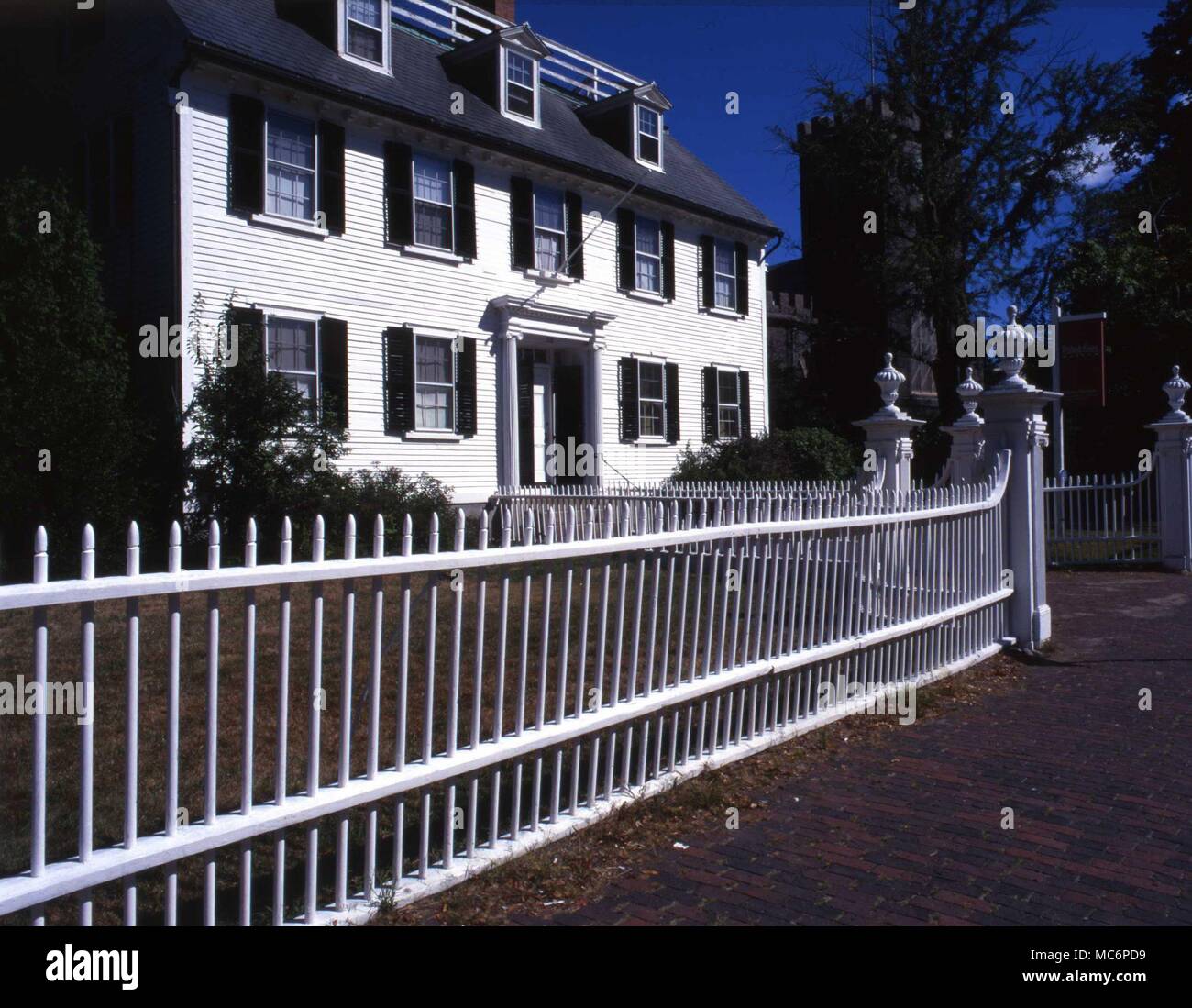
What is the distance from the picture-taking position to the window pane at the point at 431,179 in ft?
57.8

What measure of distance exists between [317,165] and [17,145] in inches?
230

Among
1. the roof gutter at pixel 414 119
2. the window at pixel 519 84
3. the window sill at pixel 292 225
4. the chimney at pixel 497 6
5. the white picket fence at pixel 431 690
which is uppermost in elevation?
the chimney at pixel 497 6

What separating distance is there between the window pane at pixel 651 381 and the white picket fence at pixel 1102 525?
8.17m

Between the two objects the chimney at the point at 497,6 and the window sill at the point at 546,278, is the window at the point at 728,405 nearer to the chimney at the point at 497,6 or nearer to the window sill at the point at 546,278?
the window sill at the point at 546,278

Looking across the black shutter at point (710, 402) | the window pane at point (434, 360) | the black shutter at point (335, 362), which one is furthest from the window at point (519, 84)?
the black shutter at point (710, 402)

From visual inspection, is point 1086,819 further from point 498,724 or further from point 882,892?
point 498,724

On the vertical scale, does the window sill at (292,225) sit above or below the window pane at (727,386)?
above

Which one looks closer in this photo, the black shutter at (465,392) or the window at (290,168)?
the window at (290,168)

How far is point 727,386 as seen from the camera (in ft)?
79.7

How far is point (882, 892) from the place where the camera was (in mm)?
4047

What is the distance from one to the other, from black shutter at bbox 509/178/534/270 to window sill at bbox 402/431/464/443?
3499mm

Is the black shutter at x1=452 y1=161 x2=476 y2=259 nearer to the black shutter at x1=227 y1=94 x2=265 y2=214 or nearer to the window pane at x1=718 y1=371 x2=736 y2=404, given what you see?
the black shutter at x1=227 y1=94 x2=265 y2=214

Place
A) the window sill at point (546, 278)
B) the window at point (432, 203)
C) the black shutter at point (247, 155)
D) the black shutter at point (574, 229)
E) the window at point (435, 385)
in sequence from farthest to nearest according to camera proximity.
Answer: the black shutter at point (574, 229)
the window sill at point (546, 278)
the window at point (432, 203)
the window at point (435, 385)
the black shutter at point (247, 155)

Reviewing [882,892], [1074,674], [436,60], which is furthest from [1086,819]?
[436,60]
